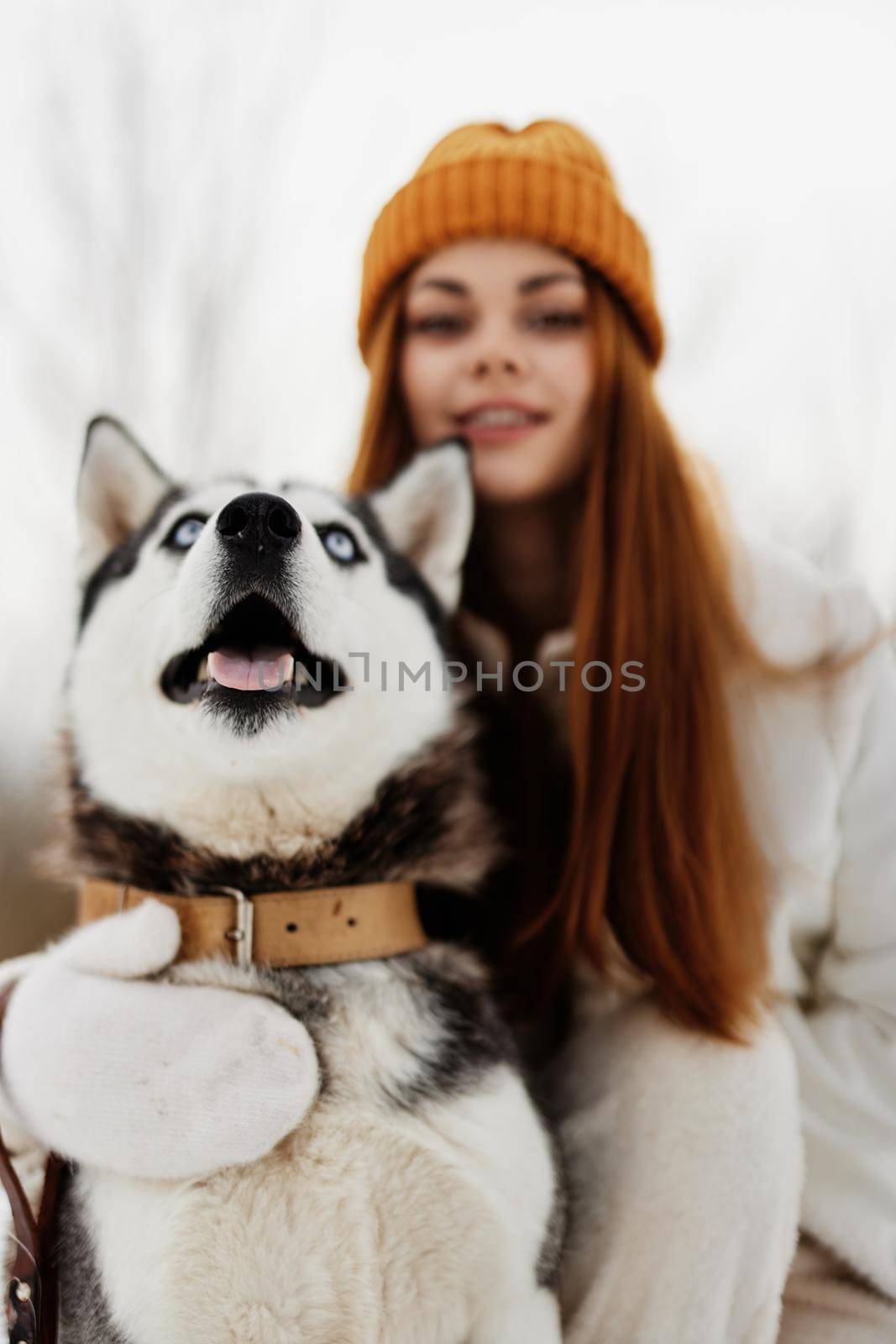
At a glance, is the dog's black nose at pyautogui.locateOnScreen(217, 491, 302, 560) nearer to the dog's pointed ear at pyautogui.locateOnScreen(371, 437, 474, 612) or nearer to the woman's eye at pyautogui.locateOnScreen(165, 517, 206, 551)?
the woman's eye at pyautogui.locateOnScreen(165, 517, 206, 551)

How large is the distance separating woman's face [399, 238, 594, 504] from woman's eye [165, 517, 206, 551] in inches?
25.6

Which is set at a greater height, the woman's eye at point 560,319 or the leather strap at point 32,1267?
the woman's eye at point 560,319

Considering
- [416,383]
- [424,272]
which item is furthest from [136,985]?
[424,272]

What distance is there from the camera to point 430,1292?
980 mm

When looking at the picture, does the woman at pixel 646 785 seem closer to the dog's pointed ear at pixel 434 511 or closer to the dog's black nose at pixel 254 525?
the dog's pointed ear at pixel 434 511

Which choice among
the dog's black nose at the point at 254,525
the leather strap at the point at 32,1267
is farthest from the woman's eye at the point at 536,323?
the leather strap at the point at 32,1267

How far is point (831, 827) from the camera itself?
1.64 m

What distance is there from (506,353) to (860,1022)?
1.40 m

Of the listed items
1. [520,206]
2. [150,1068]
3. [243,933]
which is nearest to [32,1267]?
[150,1068]

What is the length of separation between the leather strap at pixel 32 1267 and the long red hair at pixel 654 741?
802 millimetres

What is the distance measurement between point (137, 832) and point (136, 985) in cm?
23

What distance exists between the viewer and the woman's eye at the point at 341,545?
50.8 inches

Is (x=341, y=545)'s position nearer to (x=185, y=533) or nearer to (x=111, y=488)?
(x=185, y=533)

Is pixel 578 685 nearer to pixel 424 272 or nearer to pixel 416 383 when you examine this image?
pixel 416 383
